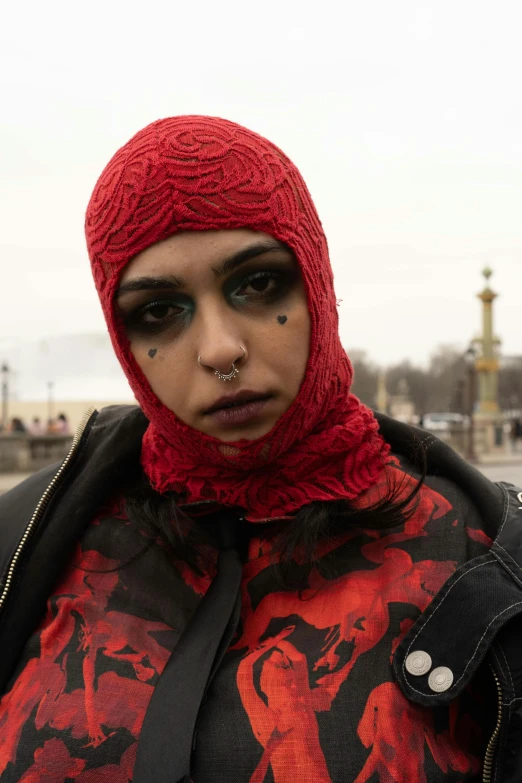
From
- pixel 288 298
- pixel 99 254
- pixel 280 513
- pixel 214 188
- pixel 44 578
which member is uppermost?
pixel 214 188

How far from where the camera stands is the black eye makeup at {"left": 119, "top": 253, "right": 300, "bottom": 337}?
1.94 meters

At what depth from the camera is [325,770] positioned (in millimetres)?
1648

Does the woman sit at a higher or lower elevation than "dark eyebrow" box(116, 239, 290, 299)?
lower

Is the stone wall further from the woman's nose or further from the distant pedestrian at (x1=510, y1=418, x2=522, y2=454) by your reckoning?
the distant pedestrian at (x1=510, y1=418, x2=522, y2=454)

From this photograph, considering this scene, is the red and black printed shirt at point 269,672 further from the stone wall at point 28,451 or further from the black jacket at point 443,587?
the stone wall at point 28,451

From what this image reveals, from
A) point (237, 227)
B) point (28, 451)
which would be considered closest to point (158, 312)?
point (237, 227)

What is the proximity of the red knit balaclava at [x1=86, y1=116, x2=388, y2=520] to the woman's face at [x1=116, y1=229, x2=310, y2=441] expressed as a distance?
26 millimetres

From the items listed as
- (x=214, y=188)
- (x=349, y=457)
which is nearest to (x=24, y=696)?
(x=349, y=457)

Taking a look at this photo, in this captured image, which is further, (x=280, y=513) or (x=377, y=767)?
(x=280, y=513)

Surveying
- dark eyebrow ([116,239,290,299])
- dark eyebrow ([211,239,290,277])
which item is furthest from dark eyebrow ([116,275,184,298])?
dark eyebrow ([211,239,290,277])

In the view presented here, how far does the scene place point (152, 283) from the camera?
192cm

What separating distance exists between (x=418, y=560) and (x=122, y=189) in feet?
3.96

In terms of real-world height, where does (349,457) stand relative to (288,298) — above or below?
below

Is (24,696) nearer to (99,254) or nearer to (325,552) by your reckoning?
(325,552)
